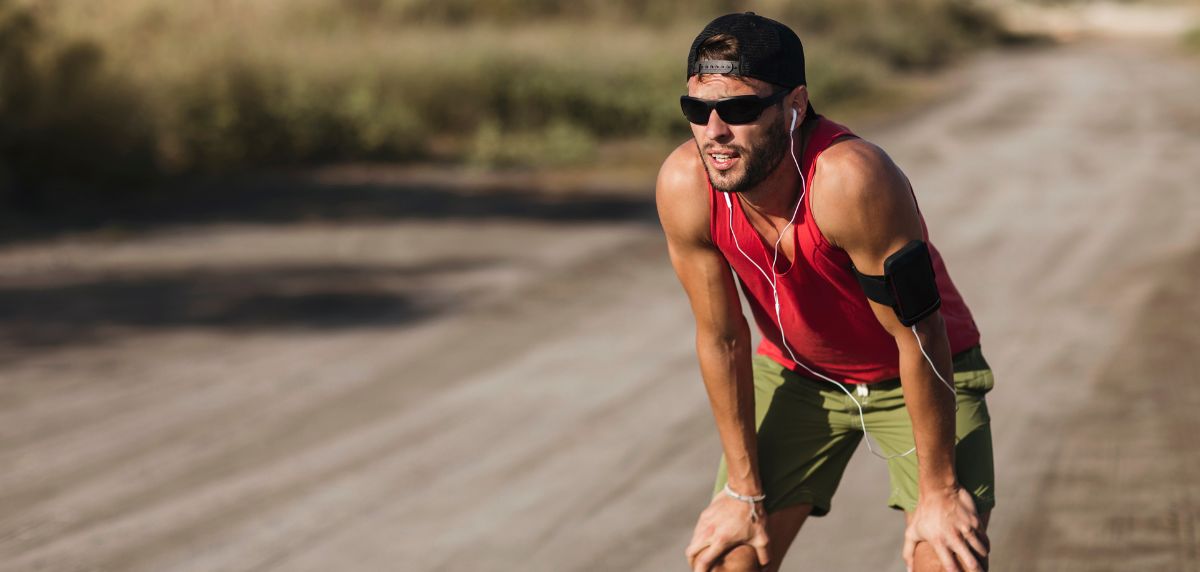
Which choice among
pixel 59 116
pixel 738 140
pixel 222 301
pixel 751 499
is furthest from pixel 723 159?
pixel 59 116

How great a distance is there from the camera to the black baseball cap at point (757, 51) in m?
2.81

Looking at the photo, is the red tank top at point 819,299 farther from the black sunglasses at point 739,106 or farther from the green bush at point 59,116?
the green bush at point 59,116

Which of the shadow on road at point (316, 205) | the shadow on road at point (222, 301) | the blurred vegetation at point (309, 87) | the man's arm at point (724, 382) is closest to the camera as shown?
the man's arm at point (724, 382)

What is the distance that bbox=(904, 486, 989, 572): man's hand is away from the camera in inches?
116

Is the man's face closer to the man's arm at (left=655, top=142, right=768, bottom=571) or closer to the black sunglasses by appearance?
the black sunglasses

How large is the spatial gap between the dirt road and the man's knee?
1.69m

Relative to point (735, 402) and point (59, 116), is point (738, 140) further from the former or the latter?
point (59, 116)

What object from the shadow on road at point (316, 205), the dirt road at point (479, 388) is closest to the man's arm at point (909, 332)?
the dirt road at point (479, 388)

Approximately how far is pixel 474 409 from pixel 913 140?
11.8 metres

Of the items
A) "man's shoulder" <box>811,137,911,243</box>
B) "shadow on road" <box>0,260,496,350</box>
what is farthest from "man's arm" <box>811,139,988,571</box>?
"shadow on road" <box>0,260,496,350</box>

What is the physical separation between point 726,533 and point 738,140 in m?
1.01

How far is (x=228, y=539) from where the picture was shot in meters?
5.24

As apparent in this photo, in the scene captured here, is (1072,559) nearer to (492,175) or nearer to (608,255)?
(608,255)

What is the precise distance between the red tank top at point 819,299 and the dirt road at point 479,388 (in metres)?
1.78
